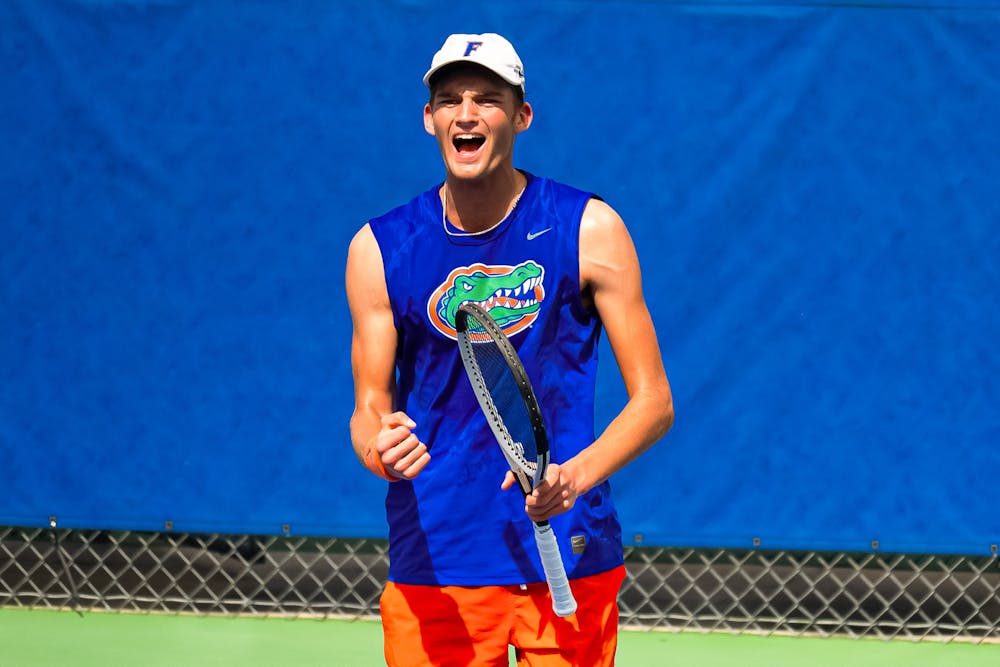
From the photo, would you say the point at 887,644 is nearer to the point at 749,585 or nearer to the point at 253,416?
the point at 749,585

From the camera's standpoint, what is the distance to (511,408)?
311 cm

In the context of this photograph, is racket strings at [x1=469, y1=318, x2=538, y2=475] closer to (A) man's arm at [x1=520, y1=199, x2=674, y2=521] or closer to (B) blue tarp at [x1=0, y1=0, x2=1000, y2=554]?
(A) man's arm at [x1=520, y1=199, x2=674, y2=521]

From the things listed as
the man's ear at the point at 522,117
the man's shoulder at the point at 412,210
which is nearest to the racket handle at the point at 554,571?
the man's shoulder at the point at 412,210

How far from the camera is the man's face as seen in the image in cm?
304

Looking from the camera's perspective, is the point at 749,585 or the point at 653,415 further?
the point at 749,585

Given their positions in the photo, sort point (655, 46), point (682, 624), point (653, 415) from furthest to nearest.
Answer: point (682, 624)
point (655, 46)
point (653, 415)

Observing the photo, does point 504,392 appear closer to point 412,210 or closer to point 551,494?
point 551,494

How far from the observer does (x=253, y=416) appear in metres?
5.25

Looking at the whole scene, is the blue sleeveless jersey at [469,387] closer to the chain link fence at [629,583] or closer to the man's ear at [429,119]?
the man's ear at [429,119]

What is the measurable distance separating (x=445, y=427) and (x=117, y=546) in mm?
2855

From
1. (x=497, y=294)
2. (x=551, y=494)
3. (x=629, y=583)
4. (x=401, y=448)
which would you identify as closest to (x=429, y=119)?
(x=497, y=294)

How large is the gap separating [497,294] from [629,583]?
2496 millimetres

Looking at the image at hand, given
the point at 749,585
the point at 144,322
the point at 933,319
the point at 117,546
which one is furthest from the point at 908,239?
the point at 117,546

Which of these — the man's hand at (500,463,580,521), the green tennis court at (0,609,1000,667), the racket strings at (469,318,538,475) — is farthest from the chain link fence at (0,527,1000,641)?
the man's hand at (500,463,580,521)
